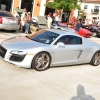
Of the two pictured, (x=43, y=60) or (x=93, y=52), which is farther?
(x=93, y=52)

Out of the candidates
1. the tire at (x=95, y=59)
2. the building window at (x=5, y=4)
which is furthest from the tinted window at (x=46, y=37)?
the building window at (x=5, y=4)

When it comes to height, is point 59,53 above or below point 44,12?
below

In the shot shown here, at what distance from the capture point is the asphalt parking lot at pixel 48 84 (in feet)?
16.3

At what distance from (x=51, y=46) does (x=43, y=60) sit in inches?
20.3

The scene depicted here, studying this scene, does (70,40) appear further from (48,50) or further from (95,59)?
(95,59)

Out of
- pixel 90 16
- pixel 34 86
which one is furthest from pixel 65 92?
pixel 90 16

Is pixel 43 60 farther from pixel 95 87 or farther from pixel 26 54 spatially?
pixel 95 87

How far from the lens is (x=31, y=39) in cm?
736

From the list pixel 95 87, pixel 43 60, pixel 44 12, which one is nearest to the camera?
pixel 95 87

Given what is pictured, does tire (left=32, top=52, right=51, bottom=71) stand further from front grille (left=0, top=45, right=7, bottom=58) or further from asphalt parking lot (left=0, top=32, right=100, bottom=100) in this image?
front grille (left=0, top=45, right=7, bottom=58)

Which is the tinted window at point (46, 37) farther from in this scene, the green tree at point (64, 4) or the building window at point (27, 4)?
the building window at point (27, 4)

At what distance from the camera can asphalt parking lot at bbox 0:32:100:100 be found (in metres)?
4.97

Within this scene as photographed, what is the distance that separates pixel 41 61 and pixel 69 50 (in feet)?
3.72

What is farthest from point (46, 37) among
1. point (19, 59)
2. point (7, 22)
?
point (7, 22)
